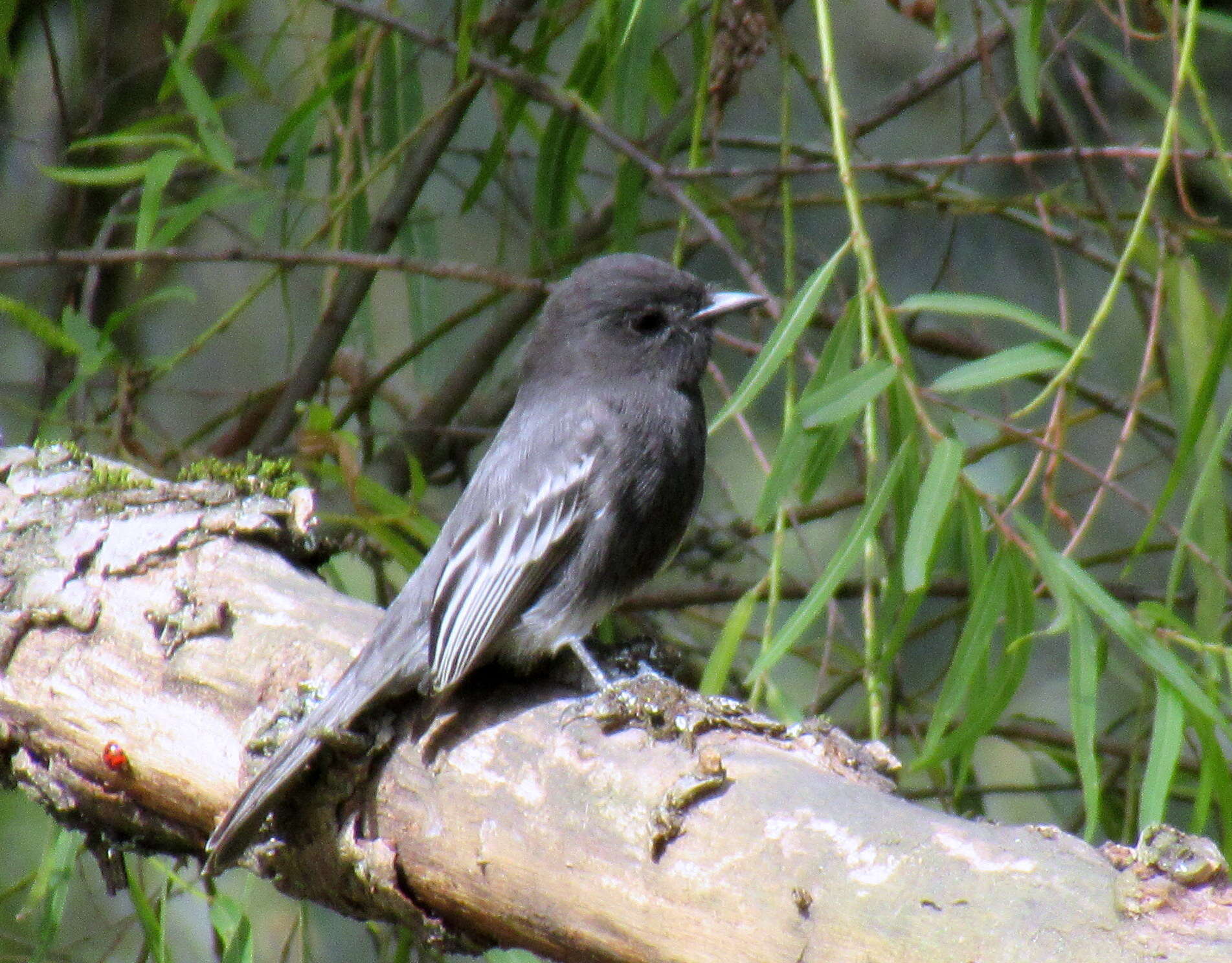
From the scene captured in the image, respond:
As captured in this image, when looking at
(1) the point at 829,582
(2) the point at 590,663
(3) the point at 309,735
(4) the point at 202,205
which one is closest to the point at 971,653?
(1) the point at 829,582

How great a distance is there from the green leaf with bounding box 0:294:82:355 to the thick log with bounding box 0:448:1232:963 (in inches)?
12.0

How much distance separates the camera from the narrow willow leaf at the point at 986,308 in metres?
2.39

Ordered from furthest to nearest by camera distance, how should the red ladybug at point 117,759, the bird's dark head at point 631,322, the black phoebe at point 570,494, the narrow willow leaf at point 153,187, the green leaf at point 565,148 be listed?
1. the green leaf at point 565,148
2. the bird's dark head at point 631,322
3. the narrow willow leaf at point 153,187
4. the black phoebe at point 570,494
5. the red ladybug at point 117,759

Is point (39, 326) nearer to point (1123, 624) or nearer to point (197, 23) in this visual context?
point (197, 23)

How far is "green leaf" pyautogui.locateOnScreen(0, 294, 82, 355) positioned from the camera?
10.2 feet

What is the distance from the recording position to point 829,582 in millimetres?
2268

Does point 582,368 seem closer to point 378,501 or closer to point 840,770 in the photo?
point 378,501

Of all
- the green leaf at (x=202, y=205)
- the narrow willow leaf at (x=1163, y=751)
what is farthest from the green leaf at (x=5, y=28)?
the narrow willow leaf at (x=1163, y=751)

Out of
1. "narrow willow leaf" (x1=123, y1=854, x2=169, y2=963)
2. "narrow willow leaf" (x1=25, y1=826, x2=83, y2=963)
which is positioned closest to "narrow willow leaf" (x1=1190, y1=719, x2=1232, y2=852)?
"narrow willow leaf" (x1=123, y1=854, x2=169, y2=963)

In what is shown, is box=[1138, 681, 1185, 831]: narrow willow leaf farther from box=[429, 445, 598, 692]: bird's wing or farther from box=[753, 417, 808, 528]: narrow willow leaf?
box=[429, 445, 598, 692]: bird's wing

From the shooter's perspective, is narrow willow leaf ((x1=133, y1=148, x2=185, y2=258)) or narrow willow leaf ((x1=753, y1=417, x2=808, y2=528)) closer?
narrow willow leaf ((x1=753, y1=417, x2=808, y2=528))

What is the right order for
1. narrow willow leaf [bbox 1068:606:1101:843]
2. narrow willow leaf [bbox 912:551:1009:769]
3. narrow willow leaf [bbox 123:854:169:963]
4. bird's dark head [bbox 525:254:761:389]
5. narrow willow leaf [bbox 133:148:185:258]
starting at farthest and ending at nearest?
bird's dark head [bbox 525:254:761:389] < narrow willow leaf [bbox 133:148:185:258] < narrow willow leaf [bbox 123:854:169:963] < narrow willow leaf [bbox 912:551:1009:769] < narrow willow leaf [bbox 1068:606:1101:843]

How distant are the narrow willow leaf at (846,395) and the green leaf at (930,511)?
5.8 inches

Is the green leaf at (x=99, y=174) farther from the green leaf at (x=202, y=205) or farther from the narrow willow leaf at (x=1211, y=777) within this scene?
the narrow willow leaf at (x=1211, y=777)
